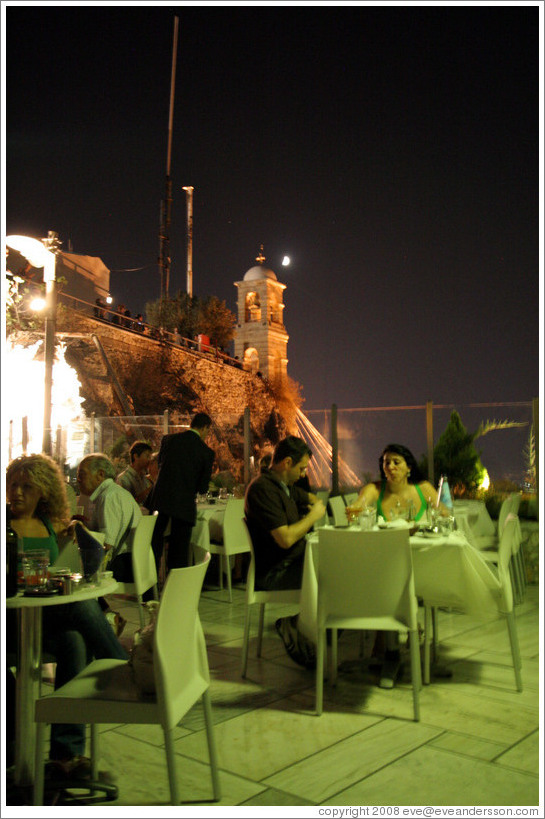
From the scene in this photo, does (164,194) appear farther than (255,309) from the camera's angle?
No

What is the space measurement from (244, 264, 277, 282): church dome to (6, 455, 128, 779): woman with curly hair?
4544cm

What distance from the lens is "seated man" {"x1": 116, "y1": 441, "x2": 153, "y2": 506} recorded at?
5.94 meters

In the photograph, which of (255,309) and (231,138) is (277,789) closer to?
(231,138)

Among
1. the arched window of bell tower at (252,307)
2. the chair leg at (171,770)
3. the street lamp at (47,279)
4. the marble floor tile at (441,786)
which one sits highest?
the arched window of bell tower at (252,307)

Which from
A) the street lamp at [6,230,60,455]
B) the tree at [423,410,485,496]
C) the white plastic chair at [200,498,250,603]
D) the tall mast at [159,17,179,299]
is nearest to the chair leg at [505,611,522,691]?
the white plastic chair at [200,498,250,603]

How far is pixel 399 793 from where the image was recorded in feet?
8.27

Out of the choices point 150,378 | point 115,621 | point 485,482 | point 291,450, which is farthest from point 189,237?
point 115,621

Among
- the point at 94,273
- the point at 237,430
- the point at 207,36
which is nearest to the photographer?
the point at 207,36

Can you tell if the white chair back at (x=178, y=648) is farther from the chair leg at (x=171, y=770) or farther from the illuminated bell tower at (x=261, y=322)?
the illuminated bell tower at (x=261, y=322)

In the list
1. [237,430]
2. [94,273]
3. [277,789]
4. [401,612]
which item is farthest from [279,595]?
[94,273]

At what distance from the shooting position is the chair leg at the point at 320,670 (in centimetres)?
334

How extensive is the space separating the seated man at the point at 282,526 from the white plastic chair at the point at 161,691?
1377mm

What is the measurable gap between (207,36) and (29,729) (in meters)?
2.77

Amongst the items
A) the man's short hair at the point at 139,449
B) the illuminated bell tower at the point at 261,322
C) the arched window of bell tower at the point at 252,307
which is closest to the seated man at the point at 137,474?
the man's short hair at the point at 139,449
